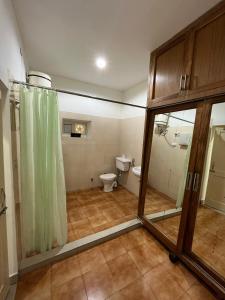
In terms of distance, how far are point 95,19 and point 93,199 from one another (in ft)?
9.12

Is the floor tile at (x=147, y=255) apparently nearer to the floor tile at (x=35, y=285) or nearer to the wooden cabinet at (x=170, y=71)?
the floor tile at (x=35, y=285)

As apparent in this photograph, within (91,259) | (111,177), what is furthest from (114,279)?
(111,177)

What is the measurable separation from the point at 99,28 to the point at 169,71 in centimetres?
92

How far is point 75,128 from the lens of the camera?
319 centimetres

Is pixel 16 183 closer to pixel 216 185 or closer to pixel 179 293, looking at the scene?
pixel 179 293

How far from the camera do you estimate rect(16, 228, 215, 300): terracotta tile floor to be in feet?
3.95

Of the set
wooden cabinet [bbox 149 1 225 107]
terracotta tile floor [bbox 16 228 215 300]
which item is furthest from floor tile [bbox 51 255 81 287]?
wooden cabinet [bbox 149 1 225 107]

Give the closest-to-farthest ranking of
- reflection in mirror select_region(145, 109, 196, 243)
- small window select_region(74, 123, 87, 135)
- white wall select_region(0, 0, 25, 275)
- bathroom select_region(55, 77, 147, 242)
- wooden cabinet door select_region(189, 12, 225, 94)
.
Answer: white wall select_region(0, 0, 25, 275), wooden cabinet door select_region(189, 12, 225, 94), reflection in mirror select_region(145, 109, 196, 243), bathroom select_region(55, 77, 147, 242), small window select_region(74, 123, 87, 135)

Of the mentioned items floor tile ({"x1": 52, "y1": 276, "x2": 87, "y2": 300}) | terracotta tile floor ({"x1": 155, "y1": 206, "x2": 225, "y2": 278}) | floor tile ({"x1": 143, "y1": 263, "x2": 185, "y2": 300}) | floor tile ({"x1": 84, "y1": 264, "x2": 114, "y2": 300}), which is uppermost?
terracotta tile floor ({"x1": 155, "y1": 206, "x2": 225, "y2": 278})

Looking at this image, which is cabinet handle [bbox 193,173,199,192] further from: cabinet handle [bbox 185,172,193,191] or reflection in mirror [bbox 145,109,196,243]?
reflection in mirror [bbox 145,109,196,243]

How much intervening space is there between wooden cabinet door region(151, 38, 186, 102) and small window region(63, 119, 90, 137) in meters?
1.88

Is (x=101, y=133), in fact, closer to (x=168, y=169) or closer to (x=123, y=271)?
(x=168, y=169)

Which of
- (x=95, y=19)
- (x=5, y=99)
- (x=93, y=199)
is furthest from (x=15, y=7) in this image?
(x=93, y=199)

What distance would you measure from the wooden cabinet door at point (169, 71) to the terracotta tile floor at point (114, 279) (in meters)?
1.88
